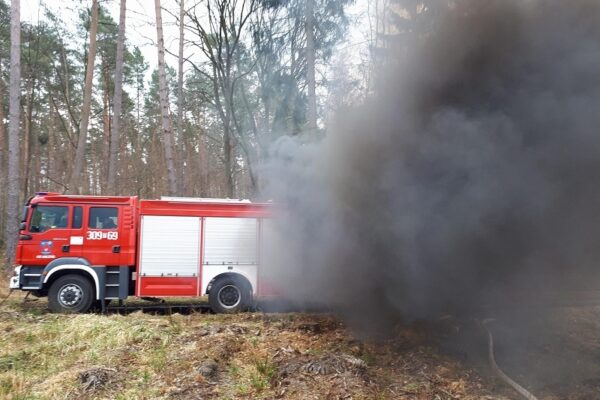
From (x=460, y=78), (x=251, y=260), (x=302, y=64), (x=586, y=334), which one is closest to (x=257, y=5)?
(x=302, y=64)

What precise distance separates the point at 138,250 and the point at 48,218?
191 centimetres

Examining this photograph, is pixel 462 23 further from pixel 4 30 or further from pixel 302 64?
pixel 4 30

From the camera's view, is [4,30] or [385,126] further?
[4,30]

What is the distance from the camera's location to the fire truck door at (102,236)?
9320 mm

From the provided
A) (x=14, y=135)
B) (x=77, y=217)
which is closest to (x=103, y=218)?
(x=77, y=217)

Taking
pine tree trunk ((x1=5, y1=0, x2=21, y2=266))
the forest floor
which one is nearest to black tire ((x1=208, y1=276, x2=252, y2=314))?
the forest floor

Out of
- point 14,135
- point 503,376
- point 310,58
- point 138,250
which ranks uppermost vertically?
point 310,58

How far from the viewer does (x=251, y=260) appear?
986cm

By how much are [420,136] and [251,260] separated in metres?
4.84

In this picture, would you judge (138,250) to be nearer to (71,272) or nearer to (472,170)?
(71,272)

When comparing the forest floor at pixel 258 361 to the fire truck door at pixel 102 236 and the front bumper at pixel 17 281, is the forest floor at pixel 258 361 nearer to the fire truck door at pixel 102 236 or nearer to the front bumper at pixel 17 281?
the front bumper at pixel 17 281

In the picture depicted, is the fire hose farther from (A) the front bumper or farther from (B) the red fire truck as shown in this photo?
(A) the front bumper

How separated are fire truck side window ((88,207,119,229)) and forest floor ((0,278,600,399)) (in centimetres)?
205

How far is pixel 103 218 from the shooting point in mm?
9477
